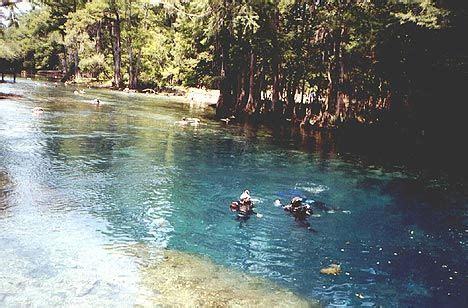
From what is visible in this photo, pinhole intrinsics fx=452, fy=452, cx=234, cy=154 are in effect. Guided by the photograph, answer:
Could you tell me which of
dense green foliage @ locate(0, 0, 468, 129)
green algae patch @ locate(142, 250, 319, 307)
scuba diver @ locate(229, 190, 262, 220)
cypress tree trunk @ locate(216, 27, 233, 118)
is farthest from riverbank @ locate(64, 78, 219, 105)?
green algae patch @ locate(142, 250, 319, 307)

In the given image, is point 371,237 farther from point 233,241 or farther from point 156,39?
point 156,39

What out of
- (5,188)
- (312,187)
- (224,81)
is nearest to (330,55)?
(224,81)

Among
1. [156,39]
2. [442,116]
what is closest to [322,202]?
[442,116]

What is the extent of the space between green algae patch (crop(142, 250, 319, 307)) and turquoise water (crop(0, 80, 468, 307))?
0.45 meters

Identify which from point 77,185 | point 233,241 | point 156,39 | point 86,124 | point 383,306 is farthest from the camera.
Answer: point 156,39

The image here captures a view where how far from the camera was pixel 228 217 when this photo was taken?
1661cm

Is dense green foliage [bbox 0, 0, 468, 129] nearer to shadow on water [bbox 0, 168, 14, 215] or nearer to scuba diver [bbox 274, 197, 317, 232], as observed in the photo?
scuba diver [bbox 274, 197, 317, 232]

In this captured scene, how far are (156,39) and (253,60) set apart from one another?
32.7m

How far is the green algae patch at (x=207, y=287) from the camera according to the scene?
10.6 meters

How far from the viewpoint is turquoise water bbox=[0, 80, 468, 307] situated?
39.4ft

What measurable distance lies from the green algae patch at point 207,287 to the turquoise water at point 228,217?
0.45 meters

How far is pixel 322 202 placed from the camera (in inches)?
758

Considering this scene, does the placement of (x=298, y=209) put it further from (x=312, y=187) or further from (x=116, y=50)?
(x=116, y=50)

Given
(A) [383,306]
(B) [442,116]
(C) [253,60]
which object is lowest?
(A) [383,306]
